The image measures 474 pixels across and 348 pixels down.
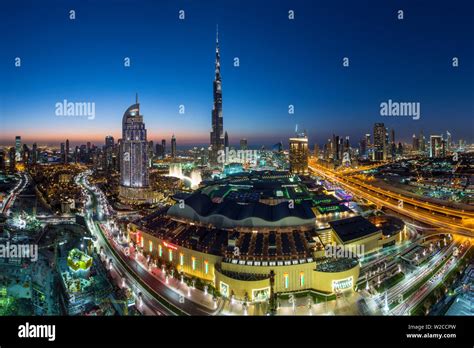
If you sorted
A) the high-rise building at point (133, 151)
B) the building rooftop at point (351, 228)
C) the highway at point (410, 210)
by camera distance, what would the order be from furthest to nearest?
the high-rise building at point (133, 151), the highway at point (410, 210), the building rooftop at point (351, 228)

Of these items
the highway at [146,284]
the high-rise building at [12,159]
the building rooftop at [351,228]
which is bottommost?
the highway at [146,284]

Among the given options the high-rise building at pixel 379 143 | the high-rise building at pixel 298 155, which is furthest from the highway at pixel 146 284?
the high-rise building at pixel 379 143

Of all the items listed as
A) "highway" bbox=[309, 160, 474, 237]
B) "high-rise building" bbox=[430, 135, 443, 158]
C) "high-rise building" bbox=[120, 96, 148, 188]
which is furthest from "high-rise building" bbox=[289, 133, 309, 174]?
"high-rise building" bbox=[430, 135, 443, 158]

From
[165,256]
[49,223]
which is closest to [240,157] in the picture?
[49,223]

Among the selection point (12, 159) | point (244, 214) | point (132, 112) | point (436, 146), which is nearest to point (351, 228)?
point (244, 214)

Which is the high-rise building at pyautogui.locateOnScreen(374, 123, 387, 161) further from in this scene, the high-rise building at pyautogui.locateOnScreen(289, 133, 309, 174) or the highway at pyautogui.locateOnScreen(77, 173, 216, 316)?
the highway at pyautogui.locateOnScreen(77, 173, 216, 316)

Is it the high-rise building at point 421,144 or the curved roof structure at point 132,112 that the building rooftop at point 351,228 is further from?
the high-rise building at point 421,144
